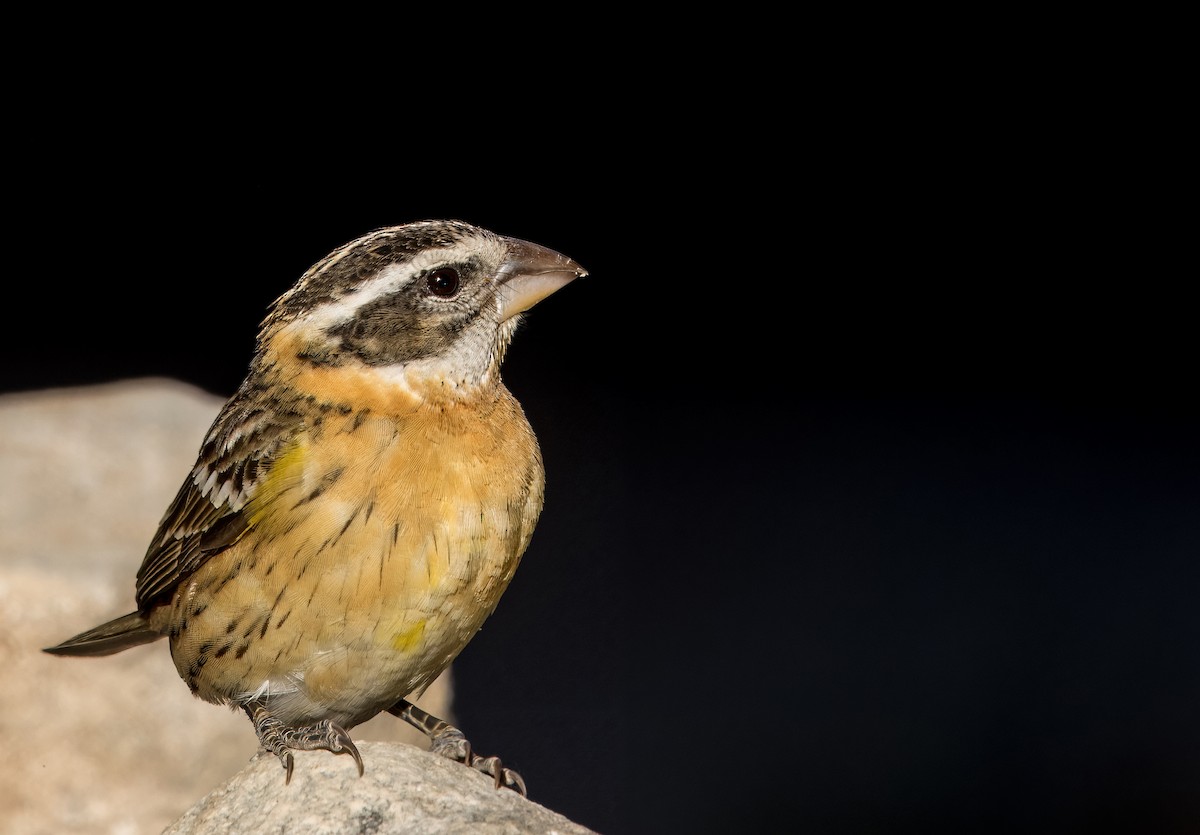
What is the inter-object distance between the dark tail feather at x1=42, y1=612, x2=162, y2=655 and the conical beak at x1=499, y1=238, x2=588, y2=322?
160cm

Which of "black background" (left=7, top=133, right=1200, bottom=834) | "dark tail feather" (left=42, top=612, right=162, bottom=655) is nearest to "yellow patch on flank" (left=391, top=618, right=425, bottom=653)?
"dark tail feather" (left=42, top=612, right=162, bottom=655)

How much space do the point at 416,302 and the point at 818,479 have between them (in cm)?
504

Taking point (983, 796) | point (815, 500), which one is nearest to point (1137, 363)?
point (815, 500)

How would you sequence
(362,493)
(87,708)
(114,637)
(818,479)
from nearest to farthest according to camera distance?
(362,493) → (114,637) → (87,708) → (818,479)

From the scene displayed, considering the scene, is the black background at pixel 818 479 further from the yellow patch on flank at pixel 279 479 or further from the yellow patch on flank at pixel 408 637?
the yellow patch on flank at pixel 408 637

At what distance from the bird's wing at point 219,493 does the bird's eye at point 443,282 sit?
0.53 m

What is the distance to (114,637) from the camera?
424 centimetres

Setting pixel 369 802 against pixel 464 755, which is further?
pixel 464 755

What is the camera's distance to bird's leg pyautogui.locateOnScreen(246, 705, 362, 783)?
11.2ft

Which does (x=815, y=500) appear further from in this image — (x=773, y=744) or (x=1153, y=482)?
(x=1153, y=482)

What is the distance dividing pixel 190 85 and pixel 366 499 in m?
3.63

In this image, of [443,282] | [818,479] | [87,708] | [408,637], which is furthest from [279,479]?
[818,479]

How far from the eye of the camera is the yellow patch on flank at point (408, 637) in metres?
3.37

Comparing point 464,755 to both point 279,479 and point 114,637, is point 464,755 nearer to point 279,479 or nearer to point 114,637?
point 279,479
